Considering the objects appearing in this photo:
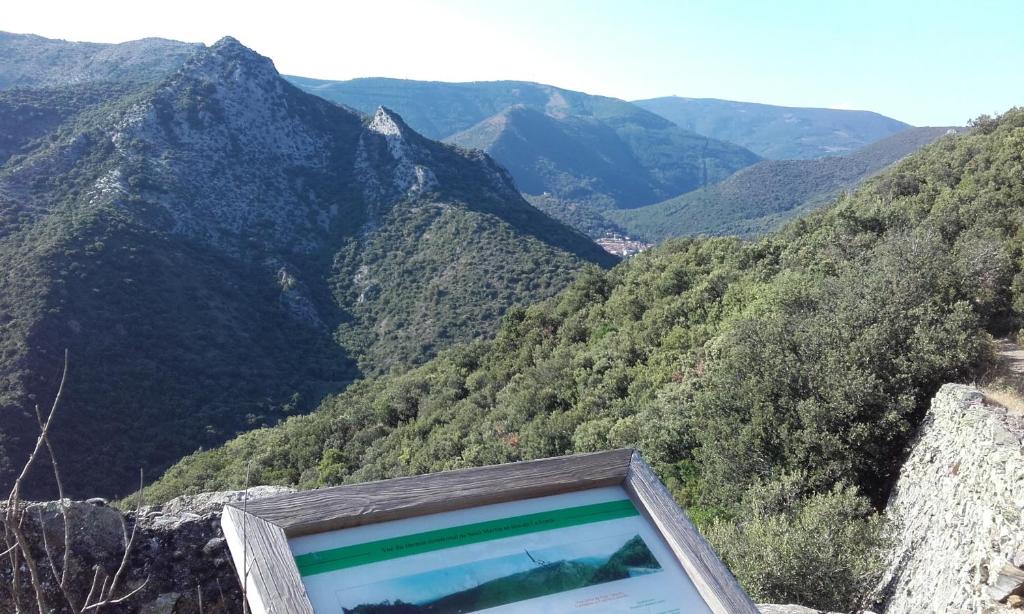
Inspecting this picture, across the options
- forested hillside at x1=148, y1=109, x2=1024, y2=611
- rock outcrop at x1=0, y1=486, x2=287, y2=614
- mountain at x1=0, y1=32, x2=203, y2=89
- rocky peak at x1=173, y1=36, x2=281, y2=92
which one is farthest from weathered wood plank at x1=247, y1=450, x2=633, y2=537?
mountain at x1=0, y1=32, x2=203, y2=89

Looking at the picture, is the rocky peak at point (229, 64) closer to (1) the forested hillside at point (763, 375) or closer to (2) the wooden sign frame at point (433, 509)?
(1) the forested hillside at point (763, 375)

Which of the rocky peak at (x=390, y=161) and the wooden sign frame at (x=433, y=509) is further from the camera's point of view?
the rocky peak at (x=390, y=161)

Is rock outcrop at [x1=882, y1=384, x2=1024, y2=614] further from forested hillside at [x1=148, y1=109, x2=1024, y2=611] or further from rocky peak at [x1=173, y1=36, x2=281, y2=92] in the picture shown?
rocky peak at [x1=173, y1=36, x2=281, y2=92]

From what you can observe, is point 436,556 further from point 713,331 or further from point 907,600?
point 713,331

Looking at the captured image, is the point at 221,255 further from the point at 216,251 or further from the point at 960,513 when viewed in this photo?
the point at 960,513

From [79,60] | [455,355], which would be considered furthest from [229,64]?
[455,355]

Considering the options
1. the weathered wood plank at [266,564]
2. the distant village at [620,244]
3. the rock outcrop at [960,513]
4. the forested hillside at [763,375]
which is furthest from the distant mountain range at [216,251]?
the distant village at [620,244]
